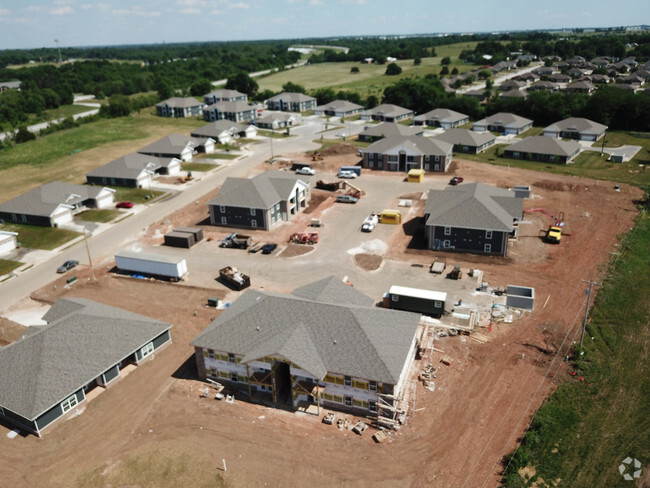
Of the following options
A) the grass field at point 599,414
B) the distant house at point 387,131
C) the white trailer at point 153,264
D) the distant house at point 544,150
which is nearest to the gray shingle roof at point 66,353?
the white trailer at point 153,264

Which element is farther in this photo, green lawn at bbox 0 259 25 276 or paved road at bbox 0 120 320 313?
green lawn at bbox 0 259 25 276

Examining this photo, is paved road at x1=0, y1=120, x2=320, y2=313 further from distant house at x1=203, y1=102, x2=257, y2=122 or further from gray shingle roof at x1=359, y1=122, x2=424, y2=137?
distant house at x1=203, y1=102, x2=257, y2=122

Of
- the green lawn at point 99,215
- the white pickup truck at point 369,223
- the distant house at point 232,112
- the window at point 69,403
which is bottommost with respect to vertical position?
the window at point 69,403

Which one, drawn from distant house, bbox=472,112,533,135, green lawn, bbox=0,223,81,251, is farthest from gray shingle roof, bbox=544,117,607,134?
green lawn, bbox=0,223,81,251

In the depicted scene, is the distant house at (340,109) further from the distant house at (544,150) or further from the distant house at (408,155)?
the distant house at (544,150)

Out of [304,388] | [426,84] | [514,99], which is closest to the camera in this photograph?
[304,388]

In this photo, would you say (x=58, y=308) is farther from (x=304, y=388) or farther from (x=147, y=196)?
(x=147, y=196)

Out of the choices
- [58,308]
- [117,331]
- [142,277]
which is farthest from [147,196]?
[117,331]
